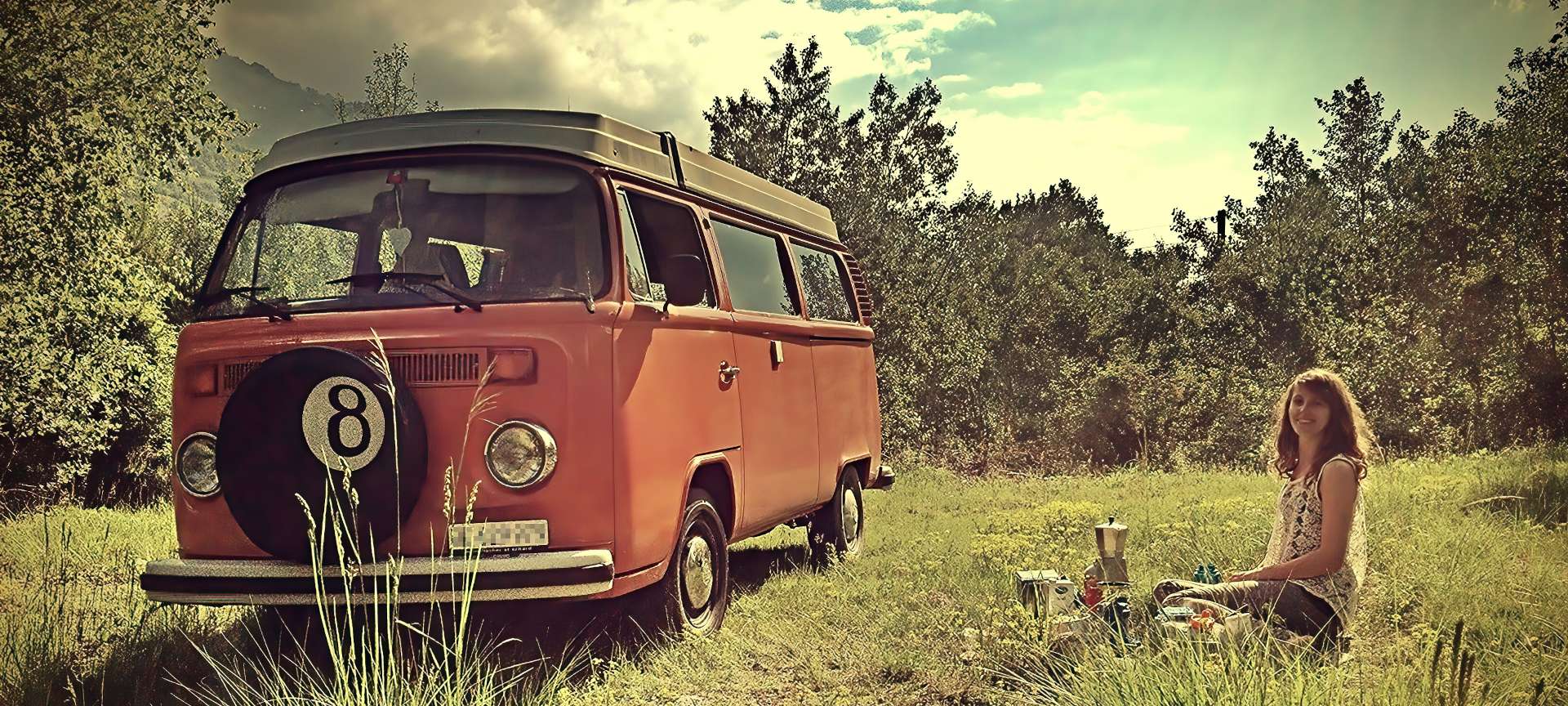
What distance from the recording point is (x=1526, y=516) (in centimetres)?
957

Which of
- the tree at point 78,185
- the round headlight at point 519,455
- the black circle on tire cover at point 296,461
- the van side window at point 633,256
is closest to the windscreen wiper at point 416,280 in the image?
the black circle on tire cover at point 296,461

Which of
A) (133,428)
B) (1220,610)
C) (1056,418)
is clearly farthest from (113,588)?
(1056,418)

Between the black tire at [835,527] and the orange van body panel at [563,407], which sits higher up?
the orange van body panel at [563,407]

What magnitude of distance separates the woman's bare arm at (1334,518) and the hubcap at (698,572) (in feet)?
9.11

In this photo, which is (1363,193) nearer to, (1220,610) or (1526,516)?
(1526,516)

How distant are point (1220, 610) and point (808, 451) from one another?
3.62 m

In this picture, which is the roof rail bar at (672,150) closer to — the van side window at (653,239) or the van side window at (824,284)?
the van side window at (653,239)

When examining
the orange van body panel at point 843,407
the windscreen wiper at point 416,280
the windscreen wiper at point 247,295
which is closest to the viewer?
the windscreen wiper at point 416,280

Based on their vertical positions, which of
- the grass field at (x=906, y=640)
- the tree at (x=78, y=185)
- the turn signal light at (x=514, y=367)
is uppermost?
the tree at (x=78, y=185)

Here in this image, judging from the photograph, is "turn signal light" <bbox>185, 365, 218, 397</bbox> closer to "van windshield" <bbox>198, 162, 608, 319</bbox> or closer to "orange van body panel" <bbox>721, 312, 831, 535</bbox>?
"van windshield" <bbox>198, 162, 608, 319</bbox>

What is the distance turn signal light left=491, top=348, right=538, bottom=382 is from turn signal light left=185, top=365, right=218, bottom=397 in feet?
4.28

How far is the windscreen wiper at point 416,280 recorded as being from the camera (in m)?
5.03

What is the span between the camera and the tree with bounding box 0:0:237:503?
15.8 metres

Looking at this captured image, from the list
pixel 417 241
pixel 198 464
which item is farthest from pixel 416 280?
pixel 198 464
